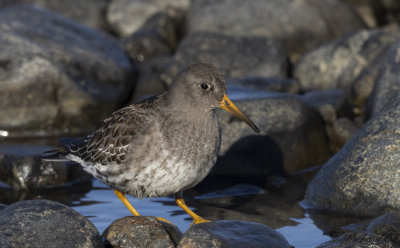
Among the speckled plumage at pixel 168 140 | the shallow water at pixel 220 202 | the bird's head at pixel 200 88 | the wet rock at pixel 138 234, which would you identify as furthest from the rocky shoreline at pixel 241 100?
the bird's head at pixel 200 88

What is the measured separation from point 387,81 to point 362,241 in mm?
5398

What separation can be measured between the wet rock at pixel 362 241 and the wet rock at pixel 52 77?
780cm

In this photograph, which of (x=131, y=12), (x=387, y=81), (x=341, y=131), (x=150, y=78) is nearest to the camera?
(x=341, y=131)

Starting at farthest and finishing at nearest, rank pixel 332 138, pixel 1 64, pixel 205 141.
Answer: pixel 1 64 → pixel 332 138 → pixel 205 141

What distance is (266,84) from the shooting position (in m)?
13.0

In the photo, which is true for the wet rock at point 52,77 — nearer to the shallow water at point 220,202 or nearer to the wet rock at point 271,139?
the shallow water at point 220,202

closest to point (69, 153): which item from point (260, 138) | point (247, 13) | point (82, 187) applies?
point (82, 187)

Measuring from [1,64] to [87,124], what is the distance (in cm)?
220

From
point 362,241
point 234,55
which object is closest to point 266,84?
point 234,55

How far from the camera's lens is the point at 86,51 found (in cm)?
→ 1426

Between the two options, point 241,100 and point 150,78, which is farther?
point 150,78

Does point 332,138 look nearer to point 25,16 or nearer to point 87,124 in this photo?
point 87,124

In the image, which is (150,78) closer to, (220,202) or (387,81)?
(387,81)

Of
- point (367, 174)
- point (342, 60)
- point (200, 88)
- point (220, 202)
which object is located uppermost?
point (342, 60)
